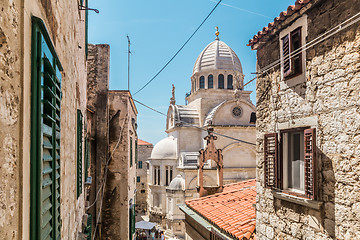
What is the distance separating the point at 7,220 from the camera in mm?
1295

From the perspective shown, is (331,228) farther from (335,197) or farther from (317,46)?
(317,46)

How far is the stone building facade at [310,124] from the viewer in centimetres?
386

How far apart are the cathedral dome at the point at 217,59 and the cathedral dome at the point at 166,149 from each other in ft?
26.3

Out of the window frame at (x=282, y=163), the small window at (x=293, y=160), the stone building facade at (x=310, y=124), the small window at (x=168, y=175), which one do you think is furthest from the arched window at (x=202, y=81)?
the small window at (x=293, y=160)

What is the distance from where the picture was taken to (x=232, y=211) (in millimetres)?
8000

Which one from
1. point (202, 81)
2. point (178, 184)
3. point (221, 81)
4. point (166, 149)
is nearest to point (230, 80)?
point (221, 81)

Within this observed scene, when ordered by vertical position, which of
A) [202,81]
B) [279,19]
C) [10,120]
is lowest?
[10,120]

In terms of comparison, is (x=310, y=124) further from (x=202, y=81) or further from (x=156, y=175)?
(x=202, y=81)

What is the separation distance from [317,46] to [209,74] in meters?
27.7

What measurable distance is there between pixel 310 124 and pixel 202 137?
83.8 ft

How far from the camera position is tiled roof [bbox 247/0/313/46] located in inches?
183

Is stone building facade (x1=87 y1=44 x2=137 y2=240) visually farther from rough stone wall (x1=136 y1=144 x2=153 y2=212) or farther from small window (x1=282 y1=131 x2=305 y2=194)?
rough stone wall (x1=136 y1=144 x2=153 y2=212)

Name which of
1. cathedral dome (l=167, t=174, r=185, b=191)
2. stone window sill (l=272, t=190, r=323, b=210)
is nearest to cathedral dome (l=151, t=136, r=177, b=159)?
cathedral dome (l=167, t=174, r=185, b=191)

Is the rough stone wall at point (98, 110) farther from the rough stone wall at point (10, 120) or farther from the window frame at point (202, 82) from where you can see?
the window frame at point (202, 82)
